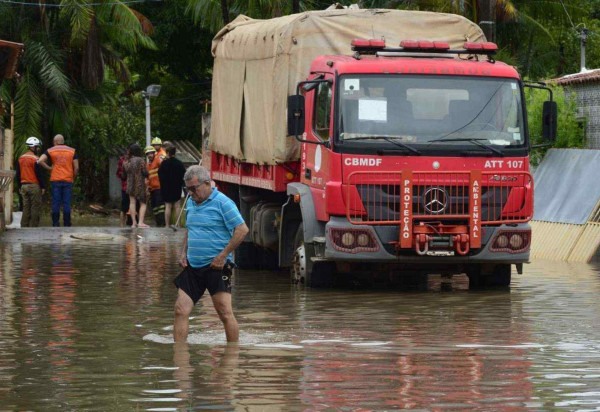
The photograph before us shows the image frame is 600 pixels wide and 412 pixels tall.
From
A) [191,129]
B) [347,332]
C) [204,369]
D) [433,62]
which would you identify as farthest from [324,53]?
[191,129]

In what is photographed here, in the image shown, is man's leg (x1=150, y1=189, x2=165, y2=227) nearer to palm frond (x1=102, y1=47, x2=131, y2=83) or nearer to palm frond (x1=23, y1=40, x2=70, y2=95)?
palm frond (x1=23, y1=40, x2=70, y2=95)

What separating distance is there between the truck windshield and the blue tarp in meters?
6.60

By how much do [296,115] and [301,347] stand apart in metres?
5.88

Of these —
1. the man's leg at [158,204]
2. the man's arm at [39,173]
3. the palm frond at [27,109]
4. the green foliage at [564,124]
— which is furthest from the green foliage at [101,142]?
the green foliage at [564,124]

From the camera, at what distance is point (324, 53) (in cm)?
1959

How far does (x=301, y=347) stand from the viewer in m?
12.7

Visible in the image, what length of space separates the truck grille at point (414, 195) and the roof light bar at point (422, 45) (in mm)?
1728

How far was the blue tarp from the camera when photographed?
2483 cm

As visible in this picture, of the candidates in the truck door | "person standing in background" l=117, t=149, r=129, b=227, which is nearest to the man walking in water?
the truck door

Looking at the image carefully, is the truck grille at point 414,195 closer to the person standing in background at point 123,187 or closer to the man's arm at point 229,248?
the man's arm at point 229,248

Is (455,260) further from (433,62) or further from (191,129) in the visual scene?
(191,129)

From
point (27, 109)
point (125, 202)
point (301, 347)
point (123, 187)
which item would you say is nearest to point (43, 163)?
point (123, 187)

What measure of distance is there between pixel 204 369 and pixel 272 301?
231 inches

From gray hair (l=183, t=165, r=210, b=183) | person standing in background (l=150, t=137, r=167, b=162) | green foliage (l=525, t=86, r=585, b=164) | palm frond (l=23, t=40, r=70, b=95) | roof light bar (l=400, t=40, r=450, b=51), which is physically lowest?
gray hair (l=183, t=165, r=210, b=183)
